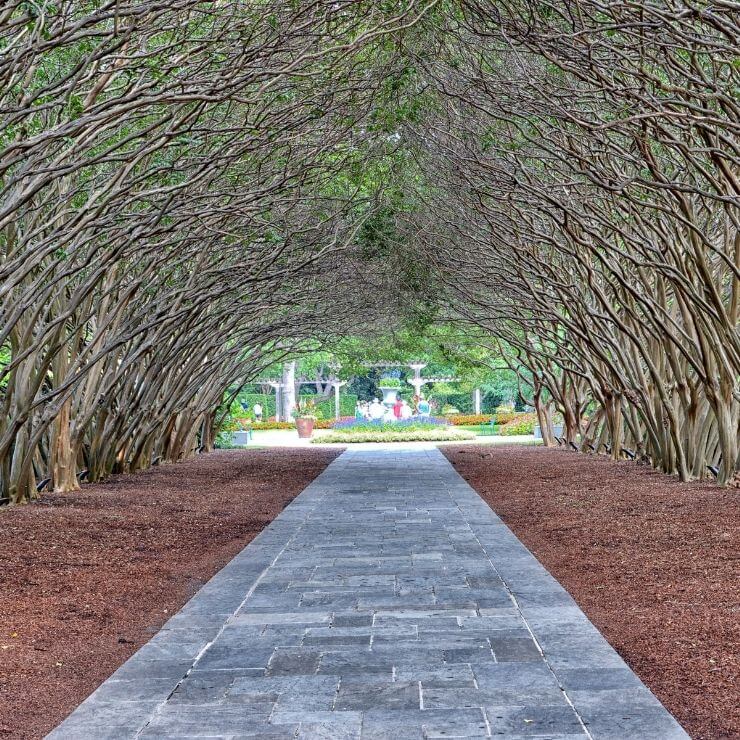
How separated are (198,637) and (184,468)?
16.3 m

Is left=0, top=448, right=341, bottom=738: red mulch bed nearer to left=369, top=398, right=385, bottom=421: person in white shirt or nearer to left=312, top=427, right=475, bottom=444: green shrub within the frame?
left=312, top=427, right=475, bottom=444: green shrub

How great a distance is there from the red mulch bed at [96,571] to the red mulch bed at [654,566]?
2853 millimetres

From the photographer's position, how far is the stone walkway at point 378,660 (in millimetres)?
4434

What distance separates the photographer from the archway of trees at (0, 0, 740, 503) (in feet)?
32.7

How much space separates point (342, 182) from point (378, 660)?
14.4 metres

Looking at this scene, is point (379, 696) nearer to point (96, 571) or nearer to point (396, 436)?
point (96, 571)

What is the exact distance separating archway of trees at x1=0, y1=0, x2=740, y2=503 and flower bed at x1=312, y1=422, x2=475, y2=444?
11.3 m

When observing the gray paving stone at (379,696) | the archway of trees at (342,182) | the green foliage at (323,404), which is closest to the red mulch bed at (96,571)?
the gray paving stone at (379,696)

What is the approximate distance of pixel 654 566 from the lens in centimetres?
844

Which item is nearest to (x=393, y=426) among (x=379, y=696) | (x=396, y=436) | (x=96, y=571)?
(x=396, y=436)

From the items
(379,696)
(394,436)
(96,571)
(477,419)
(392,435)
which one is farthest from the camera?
(477,419)

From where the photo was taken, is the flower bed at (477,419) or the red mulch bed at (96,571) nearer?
the red mulch bed at (96,571)

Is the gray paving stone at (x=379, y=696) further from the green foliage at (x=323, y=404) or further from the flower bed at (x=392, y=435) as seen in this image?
the green foliage at (x=323, y=404)

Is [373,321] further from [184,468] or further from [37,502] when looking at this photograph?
[37,502]
